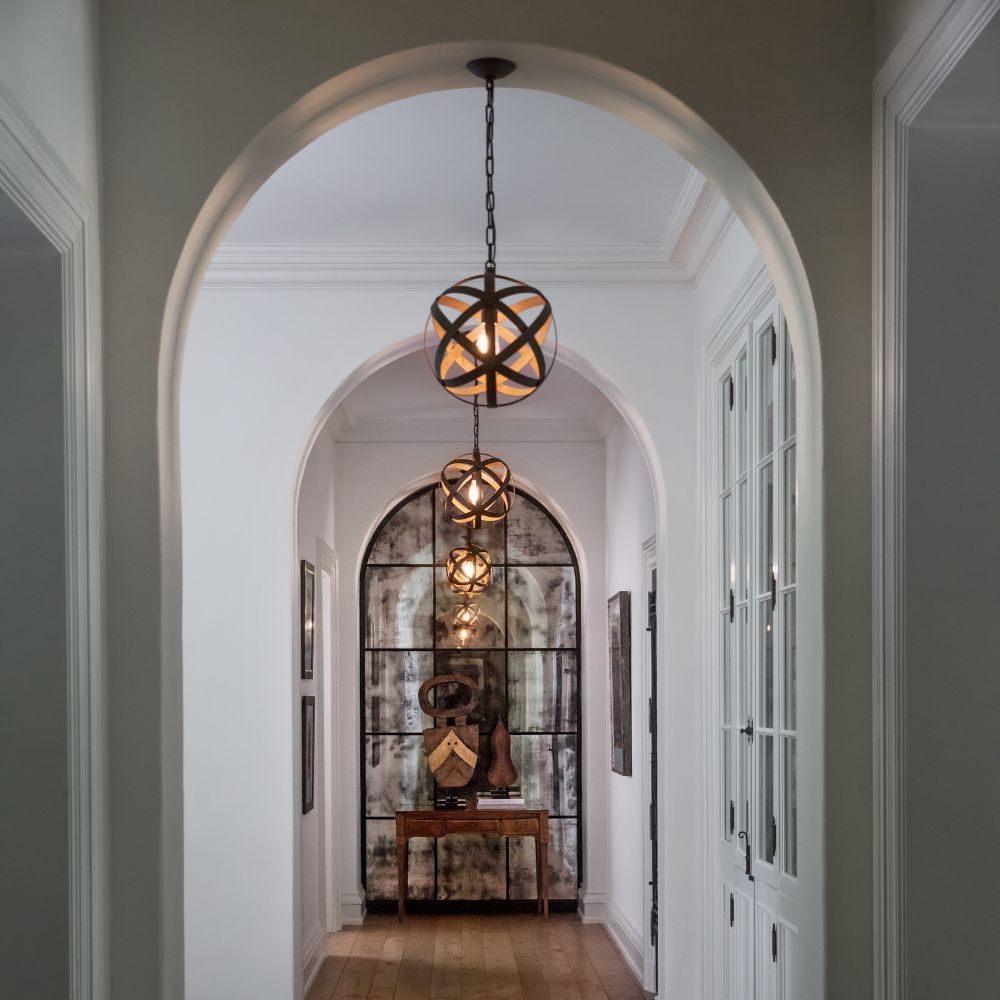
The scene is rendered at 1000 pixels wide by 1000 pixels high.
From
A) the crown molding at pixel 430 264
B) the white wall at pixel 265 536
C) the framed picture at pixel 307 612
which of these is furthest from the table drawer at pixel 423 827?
the crown molding at pixel 430 264

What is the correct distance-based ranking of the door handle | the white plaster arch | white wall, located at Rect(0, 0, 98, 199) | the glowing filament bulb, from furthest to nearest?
1. the door handle
2. the glowing filament bulb
3. the white plaster arch
4. white wall, located at Rect(0, 0, 98, 199)

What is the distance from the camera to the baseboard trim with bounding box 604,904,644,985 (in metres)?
8.12

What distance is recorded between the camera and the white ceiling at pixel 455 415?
9242mm

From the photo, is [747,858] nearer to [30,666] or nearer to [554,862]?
[30,666]

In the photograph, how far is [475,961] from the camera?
8.55 meters

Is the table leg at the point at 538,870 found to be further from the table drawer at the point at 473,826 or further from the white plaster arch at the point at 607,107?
the white plaster arch at the point at 607,107

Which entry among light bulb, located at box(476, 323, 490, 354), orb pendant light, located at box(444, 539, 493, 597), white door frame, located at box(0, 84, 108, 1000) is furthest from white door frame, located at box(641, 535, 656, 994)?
white door frame, located at box(0, 84, 108, 1000)

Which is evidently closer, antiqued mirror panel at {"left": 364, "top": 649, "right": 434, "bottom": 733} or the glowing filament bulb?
the glowing filament bulb

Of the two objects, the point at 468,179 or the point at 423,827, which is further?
the point at 423,827

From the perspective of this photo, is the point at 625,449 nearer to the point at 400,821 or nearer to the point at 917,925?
the point at 400,821

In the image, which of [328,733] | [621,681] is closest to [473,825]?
[328,733]

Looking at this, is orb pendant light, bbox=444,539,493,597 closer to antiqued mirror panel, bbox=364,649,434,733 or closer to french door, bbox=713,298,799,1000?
antiqued mirror panel, bbox=364,649,434,733

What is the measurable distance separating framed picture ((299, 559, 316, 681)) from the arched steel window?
254 cm

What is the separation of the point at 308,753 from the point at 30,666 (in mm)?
5422
